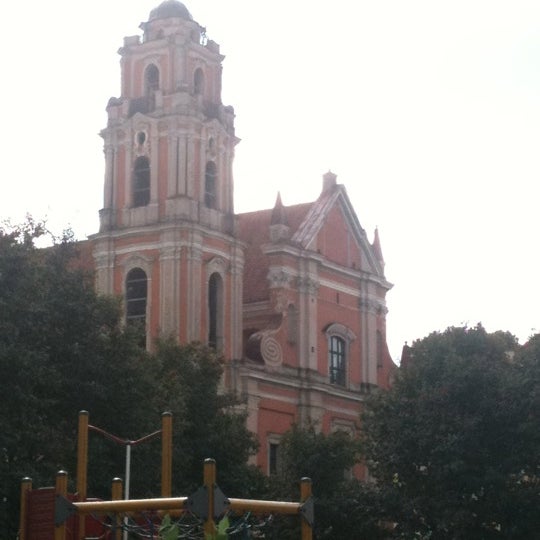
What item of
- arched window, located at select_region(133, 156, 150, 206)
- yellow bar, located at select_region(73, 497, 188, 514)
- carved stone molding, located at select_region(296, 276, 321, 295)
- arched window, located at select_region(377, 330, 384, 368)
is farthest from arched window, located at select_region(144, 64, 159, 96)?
yellow bar, located at select_region(73, 497, 188, 514)

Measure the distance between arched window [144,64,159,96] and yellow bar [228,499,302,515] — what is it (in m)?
43.9

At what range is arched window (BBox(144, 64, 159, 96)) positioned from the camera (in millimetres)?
66031

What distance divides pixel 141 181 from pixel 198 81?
16.8 feet

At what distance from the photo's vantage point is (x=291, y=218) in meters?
72.2

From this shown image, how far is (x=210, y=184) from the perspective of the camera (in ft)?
215

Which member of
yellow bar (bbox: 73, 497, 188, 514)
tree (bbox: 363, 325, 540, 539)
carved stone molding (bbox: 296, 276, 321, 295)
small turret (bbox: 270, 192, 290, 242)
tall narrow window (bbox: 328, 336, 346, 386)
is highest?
small turret (bbox: 270, 192, 290, 242)

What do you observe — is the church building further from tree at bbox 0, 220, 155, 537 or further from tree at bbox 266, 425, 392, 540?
tree at bbox 0, 220, 155, 537

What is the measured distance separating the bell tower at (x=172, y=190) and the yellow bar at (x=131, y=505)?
37222 mm

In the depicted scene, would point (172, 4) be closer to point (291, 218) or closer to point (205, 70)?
point (205, 70)

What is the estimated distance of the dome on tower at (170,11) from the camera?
217 feet

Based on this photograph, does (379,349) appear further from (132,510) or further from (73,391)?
(132,510)

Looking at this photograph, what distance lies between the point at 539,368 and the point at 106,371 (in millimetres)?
14580

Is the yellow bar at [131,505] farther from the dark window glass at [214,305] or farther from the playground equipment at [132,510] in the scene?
the dark window glass at [214,305]

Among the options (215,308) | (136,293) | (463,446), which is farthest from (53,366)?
(215,308)
